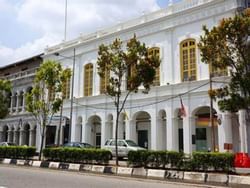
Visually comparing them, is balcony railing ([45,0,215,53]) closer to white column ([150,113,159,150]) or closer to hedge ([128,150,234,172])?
white column ([150,113,159,150])

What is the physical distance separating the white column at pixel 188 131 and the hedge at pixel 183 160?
1119 cm

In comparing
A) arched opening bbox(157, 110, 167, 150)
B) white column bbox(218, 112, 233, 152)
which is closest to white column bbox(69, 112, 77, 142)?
arched opening bbox(157, 110, 167, 150)

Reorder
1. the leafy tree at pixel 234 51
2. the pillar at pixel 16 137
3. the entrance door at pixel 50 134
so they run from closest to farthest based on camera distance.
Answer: the leafy tree at pixel 234 51, the entrance door at pixel 50 134, the pillar at pixel 16 137

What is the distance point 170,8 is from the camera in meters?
30.9

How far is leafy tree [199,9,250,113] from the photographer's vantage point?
15.2 metres

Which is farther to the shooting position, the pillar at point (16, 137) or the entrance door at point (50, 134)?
the pillar at point (16, 137)

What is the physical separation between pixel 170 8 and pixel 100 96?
37.3 feet

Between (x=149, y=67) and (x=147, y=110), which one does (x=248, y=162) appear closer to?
(x=149, y=67)

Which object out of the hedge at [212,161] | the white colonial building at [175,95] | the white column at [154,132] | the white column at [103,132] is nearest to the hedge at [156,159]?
the hedge at [212,161]

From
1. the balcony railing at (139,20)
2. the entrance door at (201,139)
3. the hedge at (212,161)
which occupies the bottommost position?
the hedge at (212,161)

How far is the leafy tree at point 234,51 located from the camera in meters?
15.2

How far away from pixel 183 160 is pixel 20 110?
3418cm

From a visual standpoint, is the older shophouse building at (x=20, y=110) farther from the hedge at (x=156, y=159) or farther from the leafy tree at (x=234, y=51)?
the leafy tree at (x=234, y=51)

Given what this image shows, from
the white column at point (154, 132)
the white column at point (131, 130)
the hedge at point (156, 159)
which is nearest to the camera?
the hedge at point (156, 159)
